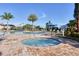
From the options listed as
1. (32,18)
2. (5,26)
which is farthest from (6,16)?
(32,18)

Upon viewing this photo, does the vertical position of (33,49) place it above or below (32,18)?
below

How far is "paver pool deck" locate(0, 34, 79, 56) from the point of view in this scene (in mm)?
3562

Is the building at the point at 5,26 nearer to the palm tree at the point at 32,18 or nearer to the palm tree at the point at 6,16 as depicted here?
the palm tree at the point at 6,16

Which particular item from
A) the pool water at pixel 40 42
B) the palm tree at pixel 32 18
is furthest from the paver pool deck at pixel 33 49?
the palm tree at pixel 32 18

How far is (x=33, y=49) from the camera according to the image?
3602 millimetres

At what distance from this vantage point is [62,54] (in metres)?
3.57

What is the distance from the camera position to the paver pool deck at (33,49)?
11.7 feet

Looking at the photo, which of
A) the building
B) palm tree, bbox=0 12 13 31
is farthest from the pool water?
palm tree, bbox=0 12 13 31

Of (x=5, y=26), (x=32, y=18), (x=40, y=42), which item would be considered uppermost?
(x=32, y=18)

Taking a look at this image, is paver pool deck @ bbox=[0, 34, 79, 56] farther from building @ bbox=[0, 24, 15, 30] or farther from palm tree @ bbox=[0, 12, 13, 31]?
palm tree @ bbox=[0, 12, 13, 31]

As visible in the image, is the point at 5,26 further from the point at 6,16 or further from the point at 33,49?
the point at 33,49

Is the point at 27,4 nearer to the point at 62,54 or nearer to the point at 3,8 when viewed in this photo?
the point at 3,8

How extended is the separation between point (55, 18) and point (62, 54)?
2.09 feet

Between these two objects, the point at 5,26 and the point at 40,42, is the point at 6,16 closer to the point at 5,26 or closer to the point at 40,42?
the point at 5,26
